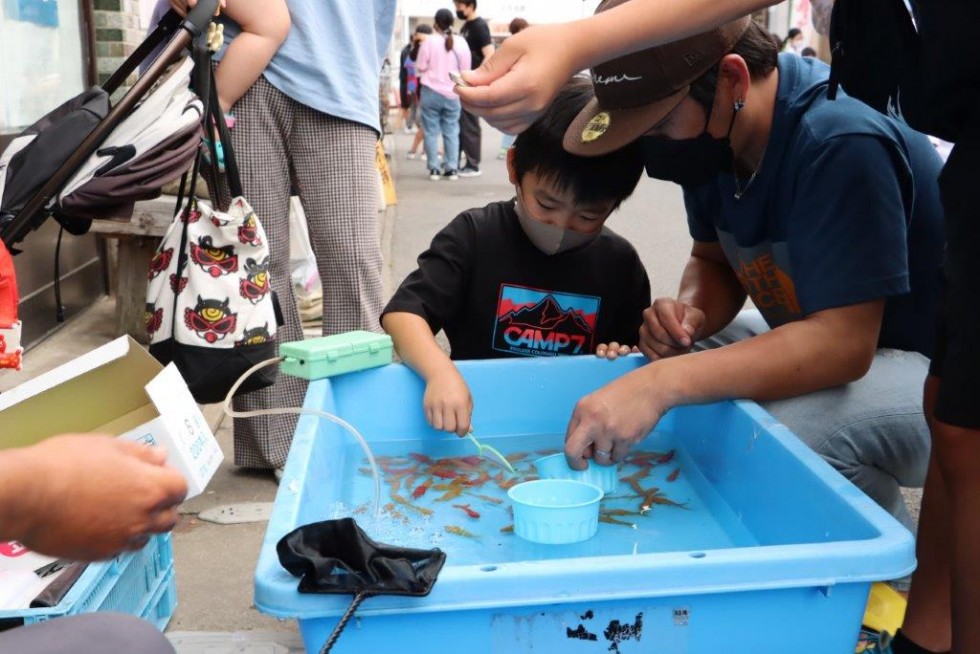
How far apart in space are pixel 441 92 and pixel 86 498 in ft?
34.2

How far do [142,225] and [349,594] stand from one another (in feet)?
10.5

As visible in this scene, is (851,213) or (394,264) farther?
Result: (394,264)

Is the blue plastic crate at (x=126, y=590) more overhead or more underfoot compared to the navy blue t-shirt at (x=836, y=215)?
more underfoot

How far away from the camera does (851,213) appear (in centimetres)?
175

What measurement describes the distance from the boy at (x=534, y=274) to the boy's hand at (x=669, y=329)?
30 centimetres

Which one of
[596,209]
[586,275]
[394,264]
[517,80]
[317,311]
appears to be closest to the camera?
[517,80]

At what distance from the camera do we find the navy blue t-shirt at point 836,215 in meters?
1.74

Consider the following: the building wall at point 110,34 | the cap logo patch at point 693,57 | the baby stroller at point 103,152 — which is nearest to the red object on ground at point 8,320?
the baby stroller at point 103,152

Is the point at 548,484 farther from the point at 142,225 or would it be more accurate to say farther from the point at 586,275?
the point at 142,225

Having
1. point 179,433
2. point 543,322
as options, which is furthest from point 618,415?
point 543,322

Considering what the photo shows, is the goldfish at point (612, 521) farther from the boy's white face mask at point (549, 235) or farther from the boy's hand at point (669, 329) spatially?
the boy's white face mask at point (549, 235)

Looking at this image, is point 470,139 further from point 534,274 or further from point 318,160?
point 534,274

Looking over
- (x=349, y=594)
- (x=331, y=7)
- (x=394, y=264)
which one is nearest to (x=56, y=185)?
(x=331, y=7)

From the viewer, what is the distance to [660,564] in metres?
1.20
